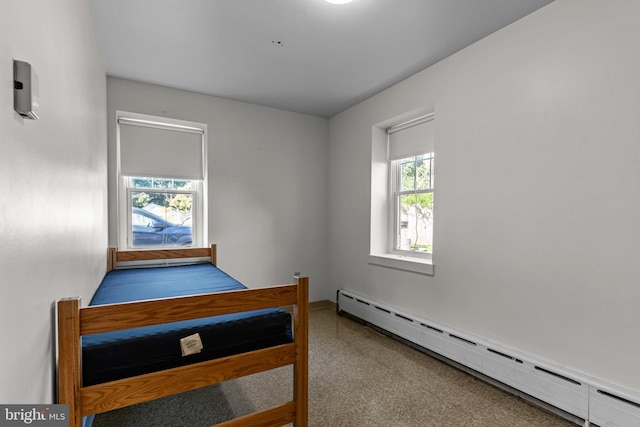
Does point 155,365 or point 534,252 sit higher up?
point 534,252

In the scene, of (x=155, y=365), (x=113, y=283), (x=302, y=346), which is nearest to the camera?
(x=155, y=365)

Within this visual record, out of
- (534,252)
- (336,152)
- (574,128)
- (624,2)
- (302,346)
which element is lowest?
(302,346)

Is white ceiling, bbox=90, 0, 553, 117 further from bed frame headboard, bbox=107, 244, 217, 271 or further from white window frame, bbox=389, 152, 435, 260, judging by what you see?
bed frame headboard, bbox=107, 244, 217, 271

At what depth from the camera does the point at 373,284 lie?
11.0ft

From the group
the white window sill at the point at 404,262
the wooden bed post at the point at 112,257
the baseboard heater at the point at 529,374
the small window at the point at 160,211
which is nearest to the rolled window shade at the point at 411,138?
the white window sill at the point at 404,262

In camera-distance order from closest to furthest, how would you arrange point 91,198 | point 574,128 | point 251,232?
point 574,128, point 91,198, point 251,232

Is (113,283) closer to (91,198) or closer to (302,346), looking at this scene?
(91,198)

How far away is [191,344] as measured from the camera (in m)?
1.36

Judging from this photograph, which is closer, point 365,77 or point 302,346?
point 302,346

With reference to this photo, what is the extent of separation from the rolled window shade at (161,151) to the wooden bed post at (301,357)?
233 centimetres

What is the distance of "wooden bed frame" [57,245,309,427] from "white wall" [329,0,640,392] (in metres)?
1.50

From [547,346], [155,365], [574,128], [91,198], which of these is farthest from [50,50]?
[547,346]

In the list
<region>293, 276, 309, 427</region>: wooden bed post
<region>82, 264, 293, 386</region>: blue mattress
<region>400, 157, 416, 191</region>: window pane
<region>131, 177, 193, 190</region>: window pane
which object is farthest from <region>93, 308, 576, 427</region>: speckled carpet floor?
<region>131, 177, 193, 190</region>: window pane

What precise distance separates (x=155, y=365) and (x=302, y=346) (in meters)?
0.67
